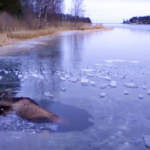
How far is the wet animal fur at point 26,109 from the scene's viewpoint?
16.3 feet

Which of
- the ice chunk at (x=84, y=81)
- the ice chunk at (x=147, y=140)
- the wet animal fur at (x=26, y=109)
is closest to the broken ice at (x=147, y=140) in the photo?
the ice chunk at (x=147, y=140)

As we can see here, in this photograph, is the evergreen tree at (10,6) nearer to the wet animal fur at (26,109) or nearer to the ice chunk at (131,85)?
the ice chunk at (131,85)

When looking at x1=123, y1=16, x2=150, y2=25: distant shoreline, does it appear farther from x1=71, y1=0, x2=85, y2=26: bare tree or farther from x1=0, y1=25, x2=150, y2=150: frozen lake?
x1=0, y1=25, x2=150, y2=150: frozen lake

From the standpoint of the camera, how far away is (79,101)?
6098 mm

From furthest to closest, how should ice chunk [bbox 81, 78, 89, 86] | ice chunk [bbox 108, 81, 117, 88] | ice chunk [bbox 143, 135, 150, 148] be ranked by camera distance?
ice chunk [bbox 81, 78, 89, 86] → ice chunk [bbox 108, 81, 117, 88] → ice chunk [bbox 143, 135, 150, 148]

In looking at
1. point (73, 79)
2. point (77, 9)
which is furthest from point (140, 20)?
point (73, 79)

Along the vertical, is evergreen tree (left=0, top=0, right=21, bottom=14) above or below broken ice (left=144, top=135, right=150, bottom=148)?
above

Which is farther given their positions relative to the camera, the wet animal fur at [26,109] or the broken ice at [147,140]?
the wet animal fur at [26,109]

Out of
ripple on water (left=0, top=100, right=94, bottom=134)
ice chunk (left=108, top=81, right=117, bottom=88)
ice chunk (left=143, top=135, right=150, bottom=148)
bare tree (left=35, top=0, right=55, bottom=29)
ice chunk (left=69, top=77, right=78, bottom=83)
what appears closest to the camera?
ice chunk (left=143, top=135, right=150, bottom=148)

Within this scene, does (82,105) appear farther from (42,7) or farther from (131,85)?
(42,7)

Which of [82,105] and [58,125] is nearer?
[58,125]

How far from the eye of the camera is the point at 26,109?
5266mm

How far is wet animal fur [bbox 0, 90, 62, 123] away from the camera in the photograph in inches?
195

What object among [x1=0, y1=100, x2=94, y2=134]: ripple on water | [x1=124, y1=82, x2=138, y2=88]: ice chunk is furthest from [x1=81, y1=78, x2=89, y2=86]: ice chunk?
[x1=0, y1=100, x2=94, y2=134]: ripple on water
